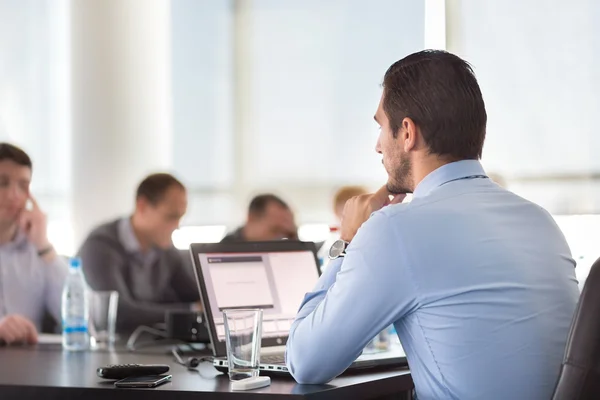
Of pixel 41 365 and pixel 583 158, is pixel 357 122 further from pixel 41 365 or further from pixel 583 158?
pixel 41 365

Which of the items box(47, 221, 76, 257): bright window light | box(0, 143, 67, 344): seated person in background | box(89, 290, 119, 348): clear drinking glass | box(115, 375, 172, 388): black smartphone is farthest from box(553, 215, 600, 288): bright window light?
box(47, 221, 76, 257): bright window light

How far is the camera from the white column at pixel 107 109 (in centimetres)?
536

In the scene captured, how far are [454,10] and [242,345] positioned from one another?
2.03 meters

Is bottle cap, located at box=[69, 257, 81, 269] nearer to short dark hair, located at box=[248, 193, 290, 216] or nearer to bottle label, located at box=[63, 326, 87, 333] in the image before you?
bottle label, located at box=[63, 326, 87, 333]

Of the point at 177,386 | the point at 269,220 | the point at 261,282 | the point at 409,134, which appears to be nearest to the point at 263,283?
the point at 261,282

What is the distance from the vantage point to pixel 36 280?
3090 millimetres

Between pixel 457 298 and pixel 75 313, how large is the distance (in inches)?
56.2

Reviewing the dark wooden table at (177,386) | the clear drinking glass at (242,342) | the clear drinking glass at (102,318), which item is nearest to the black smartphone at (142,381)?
the dark wooden table at (177,386)

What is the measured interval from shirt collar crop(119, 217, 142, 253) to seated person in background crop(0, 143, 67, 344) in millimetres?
1072

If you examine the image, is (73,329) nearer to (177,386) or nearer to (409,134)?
(177,386)

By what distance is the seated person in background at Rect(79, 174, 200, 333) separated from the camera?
4109 millimetres

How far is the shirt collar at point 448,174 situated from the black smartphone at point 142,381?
0.61m

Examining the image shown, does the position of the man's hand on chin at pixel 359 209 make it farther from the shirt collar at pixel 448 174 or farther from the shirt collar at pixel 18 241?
the shirt collar at pixel 18 241

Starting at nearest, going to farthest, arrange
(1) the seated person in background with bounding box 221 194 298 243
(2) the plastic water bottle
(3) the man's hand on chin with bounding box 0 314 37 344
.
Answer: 1. (2) the plastic water bottle
2. (3) the man's hand on chin with bounding box 0 314 37 344
3. (1) the seated person in background with bounding box 221 194 298 243
